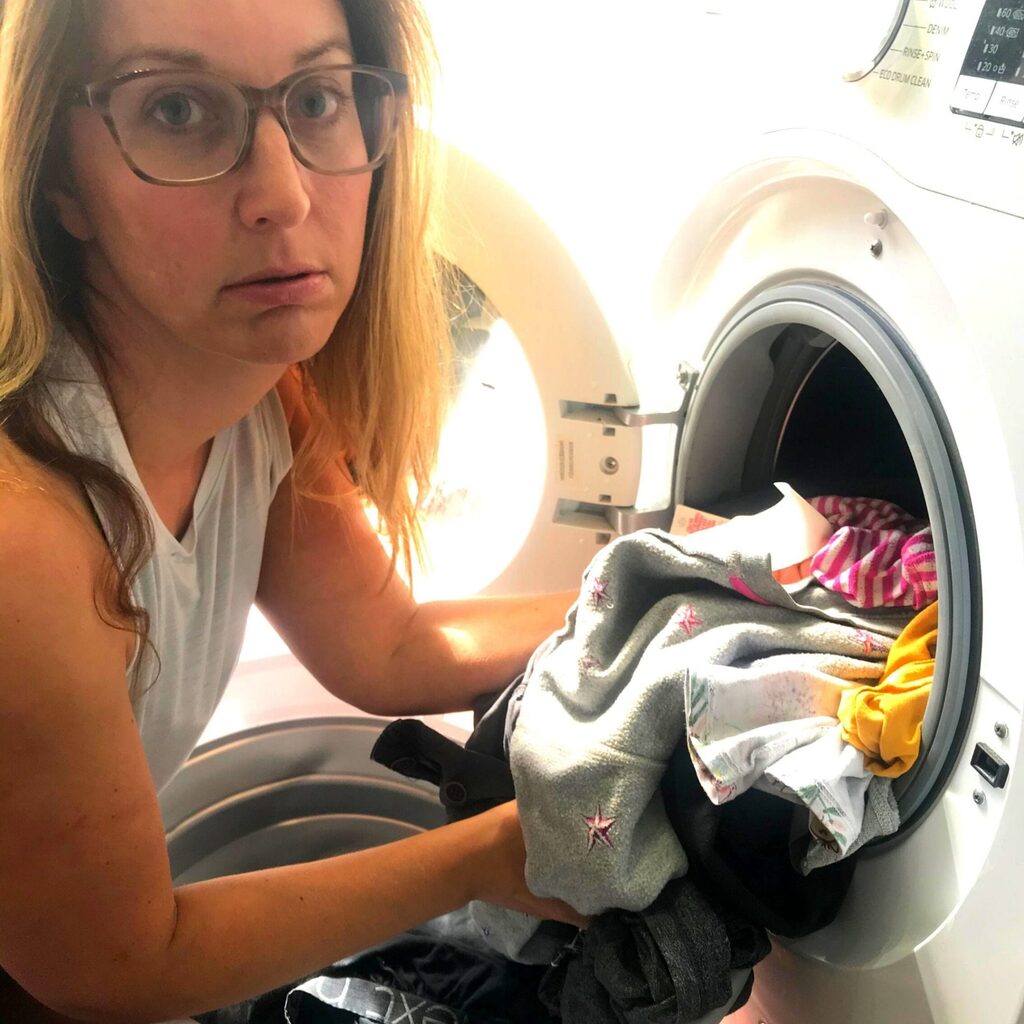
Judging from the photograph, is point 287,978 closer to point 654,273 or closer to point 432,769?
point 432,769

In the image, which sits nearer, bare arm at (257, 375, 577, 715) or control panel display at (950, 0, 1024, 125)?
control panel display at (950, 0, 1024, 125)

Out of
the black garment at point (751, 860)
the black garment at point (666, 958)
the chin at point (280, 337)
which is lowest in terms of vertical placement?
the black garment at point (666, 958)

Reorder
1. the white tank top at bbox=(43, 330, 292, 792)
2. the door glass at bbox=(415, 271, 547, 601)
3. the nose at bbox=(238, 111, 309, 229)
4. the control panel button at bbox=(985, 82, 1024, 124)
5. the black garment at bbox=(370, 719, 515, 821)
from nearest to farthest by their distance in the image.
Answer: the control panel button at bbox=(985, 82, 1024, 124) < the nose at bbox=(238, 111, 309, 229) < the white tank top at bbox=(43, 330, 292, 792) < the black garment at bbox=(370, 719, 515, 821) < the door glass at bbox=(415, 271, 547, 601)

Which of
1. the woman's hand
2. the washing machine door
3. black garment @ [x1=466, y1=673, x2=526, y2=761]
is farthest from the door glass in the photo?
the woman's hand

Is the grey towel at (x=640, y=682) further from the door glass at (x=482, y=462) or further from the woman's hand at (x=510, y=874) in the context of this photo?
the door glass at (x=482, y=462)

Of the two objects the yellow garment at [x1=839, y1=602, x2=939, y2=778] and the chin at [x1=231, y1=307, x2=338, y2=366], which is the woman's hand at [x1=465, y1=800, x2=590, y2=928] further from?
the chin at [x1=231, y1=307, x2=338, y2=366]

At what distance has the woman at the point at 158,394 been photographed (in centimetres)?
54

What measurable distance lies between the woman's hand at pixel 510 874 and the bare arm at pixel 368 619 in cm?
18

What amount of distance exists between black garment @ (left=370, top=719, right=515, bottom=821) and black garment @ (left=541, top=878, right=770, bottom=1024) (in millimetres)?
158

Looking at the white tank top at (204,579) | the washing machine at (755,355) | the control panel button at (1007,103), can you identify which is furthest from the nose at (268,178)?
A: the control panel button at (1007,103)

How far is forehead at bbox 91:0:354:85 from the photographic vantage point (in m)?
0.53

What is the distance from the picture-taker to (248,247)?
590 mm

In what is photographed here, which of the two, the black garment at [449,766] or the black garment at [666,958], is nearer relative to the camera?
the black garment at [666,958]

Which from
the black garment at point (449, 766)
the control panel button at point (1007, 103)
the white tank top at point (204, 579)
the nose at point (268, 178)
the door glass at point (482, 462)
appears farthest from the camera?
the door glass at point (482, 462)
